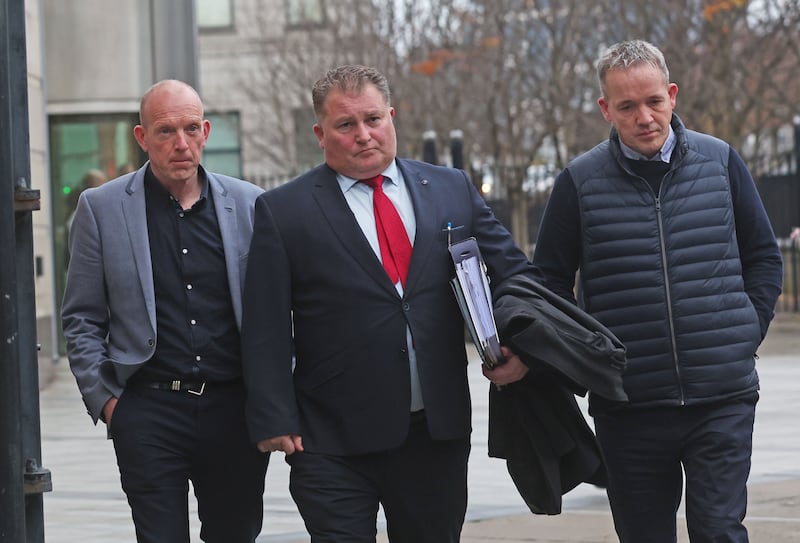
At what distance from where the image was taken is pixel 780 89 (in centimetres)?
2589

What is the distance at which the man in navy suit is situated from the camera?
4895 mm

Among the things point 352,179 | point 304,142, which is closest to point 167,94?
point 352,179

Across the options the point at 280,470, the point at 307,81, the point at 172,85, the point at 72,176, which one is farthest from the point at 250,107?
the point at 172,85

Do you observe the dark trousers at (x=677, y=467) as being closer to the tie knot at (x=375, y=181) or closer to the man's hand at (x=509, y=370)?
the man's hand at (x=509, y=370)

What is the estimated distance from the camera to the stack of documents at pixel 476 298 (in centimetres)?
485

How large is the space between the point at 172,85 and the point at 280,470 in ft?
17.6

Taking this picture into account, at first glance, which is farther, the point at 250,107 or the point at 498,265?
the point at 250,107

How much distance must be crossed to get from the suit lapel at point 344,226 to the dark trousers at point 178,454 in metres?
0.71

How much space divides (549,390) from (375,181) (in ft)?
2.77

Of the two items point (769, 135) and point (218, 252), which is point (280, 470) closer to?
point (218, 252)

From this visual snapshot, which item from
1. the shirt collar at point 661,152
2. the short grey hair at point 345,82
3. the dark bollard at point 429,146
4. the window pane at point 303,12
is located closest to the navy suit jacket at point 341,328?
the short grey hair at point 345,82

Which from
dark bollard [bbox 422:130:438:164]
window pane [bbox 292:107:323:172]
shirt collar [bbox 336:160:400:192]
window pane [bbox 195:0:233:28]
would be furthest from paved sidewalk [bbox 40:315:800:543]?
window pane [bbox 195:0:233:28]

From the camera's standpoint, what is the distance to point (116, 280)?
17.5 ft

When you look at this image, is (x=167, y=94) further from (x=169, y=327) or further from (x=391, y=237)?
(x=391, y=237)
